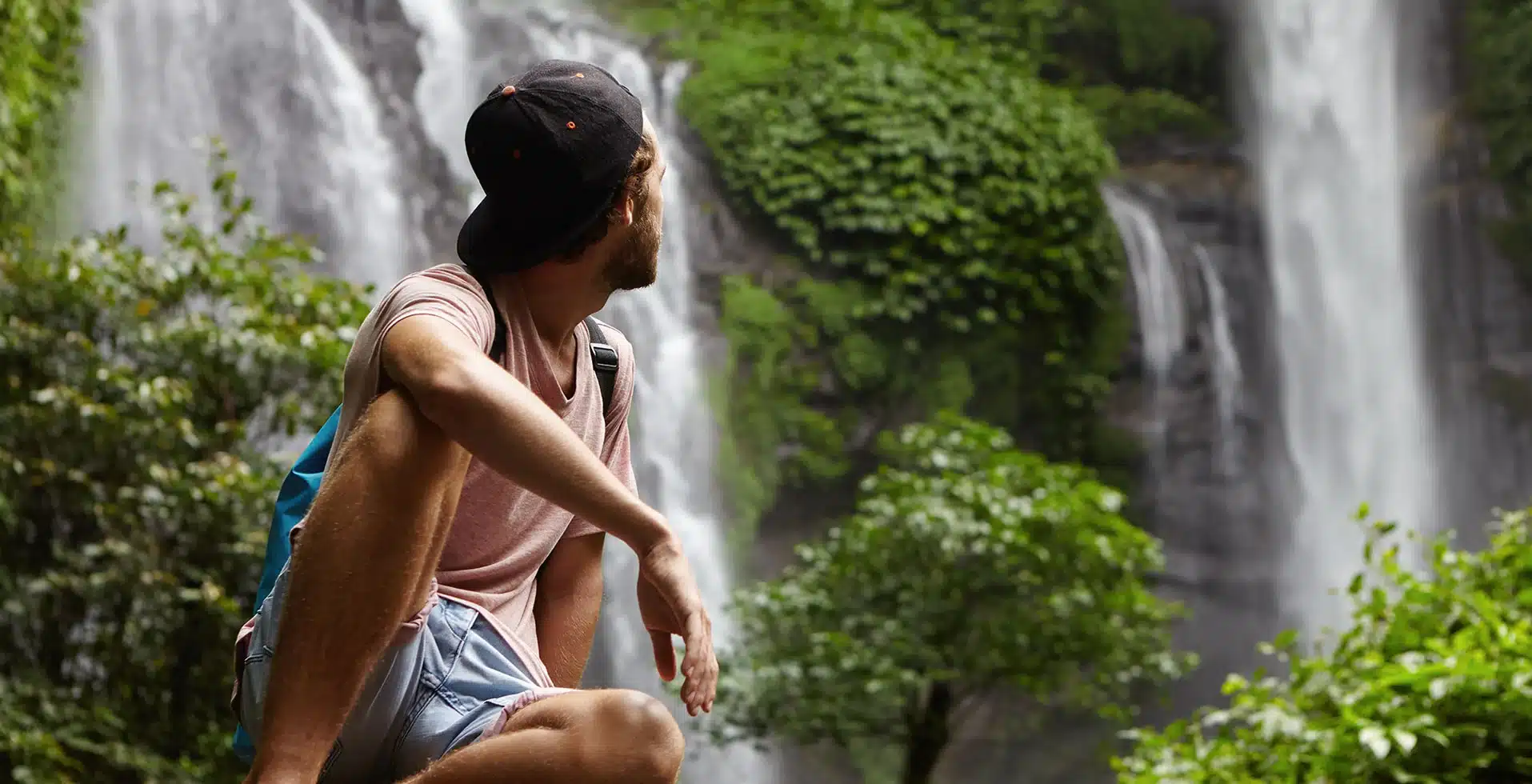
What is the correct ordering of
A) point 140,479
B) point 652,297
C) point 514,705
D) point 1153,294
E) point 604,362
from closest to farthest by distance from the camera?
A: point 514,705 → point 604,362 → point 140,479 → point 652,297 → point 1153,294

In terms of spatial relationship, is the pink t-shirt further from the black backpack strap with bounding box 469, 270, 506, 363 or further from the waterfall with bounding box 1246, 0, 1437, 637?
the waterfall with bounding box 1246, 0, 1437, 637

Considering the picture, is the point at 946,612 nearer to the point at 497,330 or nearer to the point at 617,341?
the point at 617,341

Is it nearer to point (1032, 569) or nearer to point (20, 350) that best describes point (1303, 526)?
point (1032, 569)

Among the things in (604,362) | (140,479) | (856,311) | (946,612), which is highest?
(604,362)

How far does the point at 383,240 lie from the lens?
594 centimetres

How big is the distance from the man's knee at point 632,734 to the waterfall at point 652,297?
470 centimetres

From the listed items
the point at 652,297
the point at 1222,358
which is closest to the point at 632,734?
the point at 652,297

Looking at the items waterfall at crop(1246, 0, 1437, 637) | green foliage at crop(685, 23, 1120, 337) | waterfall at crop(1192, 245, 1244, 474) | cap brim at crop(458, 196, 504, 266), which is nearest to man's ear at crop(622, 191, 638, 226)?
cap brim at crop(458, 196, 504, 266)

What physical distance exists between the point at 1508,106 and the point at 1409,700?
5.62 metres

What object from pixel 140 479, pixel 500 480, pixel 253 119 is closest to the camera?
pixel 500 480

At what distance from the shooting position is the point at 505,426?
3.45ft

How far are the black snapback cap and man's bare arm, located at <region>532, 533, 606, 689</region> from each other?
0.31 m

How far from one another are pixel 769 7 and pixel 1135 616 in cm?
335

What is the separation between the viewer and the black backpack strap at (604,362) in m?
1.39
